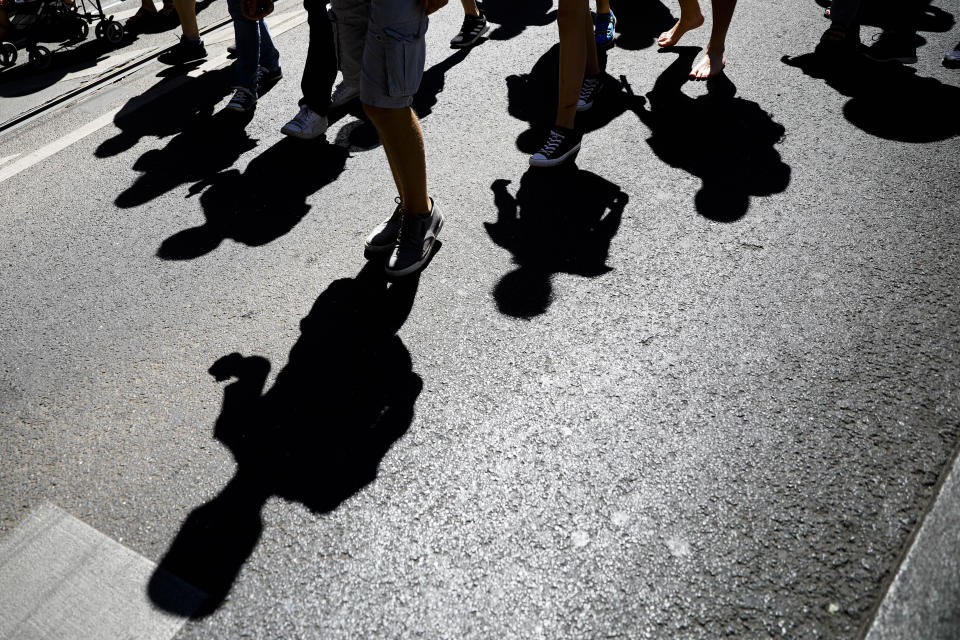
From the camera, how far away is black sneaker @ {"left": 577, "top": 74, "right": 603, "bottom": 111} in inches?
182

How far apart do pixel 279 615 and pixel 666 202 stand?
2787mm

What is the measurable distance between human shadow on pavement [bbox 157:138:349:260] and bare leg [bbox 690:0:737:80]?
266 cm

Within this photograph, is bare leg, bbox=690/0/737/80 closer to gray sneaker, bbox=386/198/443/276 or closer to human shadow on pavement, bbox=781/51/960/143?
human shadow on pavement, bbox=781/51/960/143

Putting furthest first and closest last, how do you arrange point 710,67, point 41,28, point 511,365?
1. point 41,28
2. point 710,67
3. point 511,365

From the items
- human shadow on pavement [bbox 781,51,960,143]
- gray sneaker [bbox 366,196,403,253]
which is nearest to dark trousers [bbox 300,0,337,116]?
gray sneaker [bbox 366,196,403,253]

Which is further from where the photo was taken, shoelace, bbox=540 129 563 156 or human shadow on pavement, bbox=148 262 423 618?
shoelace, bbox=540 129 563 156

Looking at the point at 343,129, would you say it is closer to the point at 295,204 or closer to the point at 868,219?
the point at 295,204

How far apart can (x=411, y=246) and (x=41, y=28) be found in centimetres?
583

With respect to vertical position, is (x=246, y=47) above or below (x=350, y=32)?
below

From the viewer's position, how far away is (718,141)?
421 cm

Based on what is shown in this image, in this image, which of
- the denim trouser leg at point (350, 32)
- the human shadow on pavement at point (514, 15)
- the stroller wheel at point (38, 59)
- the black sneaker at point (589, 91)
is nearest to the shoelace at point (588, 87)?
the black sneaker at point (589, 91)

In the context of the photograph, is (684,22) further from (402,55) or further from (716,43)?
(402,55)

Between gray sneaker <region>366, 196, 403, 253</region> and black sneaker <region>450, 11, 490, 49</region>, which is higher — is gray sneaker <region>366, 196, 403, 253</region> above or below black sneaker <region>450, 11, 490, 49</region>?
below

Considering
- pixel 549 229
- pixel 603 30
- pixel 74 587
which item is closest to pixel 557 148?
pixel 549 229
